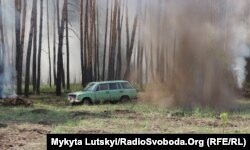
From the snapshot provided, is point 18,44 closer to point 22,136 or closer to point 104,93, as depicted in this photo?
point 104,93

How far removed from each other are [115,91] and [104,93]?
74cm

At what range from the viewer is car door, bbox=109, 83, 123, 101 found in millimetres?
27109

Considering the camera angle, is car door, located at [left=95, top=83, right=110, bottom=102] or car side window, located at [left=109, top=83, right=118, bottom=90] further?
car side window, located at [left=109, top=83, right=118, bottom=90]

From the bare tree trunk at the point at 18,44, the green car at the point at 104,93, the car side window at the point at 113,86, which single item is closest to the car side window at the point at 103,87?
the green car at the point at 104,93

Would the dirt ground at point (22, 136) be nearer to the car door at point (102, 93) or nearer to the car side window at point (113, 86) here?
the car door at point (102, 93)

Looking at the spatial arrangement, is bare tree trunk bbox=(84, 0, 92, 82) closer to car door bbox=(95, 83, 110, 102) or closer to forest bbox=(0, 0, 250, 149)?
forest bbox=(0, 0, 250, 149)

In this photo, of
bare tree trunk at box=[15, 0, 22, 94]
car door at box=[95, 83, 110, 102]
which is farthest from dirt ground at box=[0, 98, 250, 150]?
bare tree trunk at box=[15, 0, 22, 94]

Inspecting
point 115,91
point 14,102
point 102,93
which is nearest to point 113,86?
point 115,91

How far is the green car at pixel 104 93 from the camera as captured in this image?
26188mm

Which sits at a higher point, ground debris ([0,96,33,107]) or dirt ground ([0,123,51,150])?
dirt ground ([0,123,51,150])

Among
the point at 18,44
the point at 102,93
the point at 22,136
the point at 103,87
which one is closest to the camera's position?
the point at 22,136

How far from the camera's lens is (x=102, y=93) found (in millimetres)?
26812

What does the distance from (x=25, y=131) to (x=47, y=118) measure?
368 cm

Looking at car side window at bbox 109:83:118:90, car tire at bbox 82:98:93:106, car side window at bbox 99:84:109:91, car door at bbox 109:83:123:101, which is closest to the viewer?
car tire at bbox 82:98:93:106
